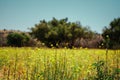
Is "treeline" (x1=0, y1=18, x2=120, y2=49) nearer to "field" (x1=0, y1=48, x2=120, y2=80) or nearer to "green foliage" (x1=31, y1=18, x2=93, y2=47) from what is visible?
"green foliage" (x1=31, y1=18, x2=93, y2=47)

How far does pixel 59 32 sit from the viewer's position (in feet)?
182

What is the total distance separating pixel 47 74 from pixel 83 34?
5119 cm

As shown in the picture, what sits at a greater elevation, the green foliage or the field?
the green foliage

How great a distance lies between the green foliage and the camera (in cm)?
5344

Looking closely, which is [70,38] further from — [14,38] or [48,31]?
[14,38]

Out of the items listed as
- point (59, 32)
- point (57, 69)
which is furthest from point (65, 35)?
point (57, 69)

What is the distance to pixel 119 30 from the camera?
5188cm

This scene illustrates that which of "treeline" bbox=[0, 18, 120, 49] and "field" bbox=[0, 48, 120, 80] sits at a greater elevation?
"treeline" bbox=[0, 18, 120, 49]

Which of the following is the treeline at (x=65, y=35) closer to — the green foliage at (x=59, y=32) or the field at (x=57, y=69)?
the green foliage at (x=59, y=32)

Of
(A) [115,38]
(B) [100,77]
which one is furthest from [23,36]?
(B) [100,77]

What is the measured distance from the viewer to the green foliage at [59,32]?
53.4 m

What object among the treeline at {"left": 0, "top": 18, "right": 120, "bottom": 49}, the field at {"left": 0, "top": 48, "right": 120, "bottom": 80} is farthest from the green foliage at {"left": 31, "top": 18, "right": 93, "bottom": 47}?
the field at {"left": 0, "top": 48, "right": 120, "bottom": 80}

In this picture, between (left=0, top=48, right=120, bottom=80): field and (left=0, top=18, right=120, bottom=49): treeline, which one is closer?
(left=0, top=48, right=120, bottom=80): field

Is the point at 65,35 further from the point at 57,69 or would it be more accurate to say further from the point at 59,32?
the point at 57,69
